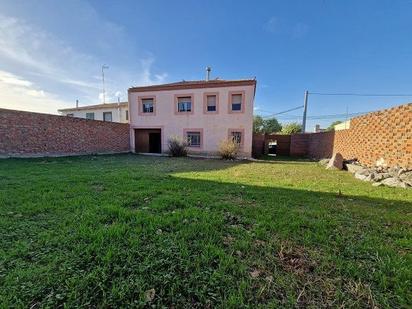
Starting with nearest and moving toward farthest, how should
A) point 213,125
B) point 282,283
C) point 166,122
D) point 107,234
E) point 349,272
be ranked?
point 282,283
point 349,272
point 107,234
point 213,125
point 166,122

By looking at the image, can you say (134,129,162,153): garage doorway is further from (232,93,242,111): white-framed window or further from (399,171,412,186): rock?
(399,171,412,186): rock

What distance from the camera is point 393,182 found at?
5359 mm

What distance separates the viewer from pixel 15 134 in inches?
382

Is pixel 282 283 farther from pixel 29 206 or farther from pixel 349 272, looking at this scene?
pixel 29 206

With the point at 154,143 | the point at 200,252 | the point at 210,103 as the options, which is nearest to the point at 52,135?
the point at 154,143

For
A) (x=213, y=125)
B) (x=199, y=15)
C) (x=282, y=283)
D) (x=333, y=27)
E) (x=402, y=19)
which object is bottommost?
(x=282, y=283)

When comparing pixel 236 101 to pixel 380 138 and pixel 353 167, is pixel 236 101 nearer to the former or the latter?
pixel 353 167

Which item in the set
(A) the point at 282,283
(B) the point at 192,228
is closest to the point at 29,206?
(B) the point at 192,228

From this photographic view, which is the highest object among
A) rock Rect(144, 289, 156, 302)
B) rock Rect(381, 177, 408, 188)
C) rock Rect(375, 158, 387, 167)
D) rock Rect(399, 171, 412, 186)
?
Result: rock Rect(375, 158, 387, 167)

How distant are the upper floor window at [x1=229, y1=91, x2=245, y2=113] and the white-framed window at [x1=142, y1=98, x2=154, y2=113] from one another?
6538 mm

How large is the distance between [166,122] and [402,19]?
13.7 meters

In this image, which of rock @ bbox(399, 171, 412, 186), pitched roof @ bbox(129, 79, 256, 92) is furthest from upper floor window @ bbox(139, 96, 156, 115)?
rock @ bbox(399, 171, 412, 186)

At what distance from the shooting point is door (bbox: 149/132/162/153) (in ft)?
58.4

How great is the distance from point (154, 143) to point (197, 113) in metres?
5.36
